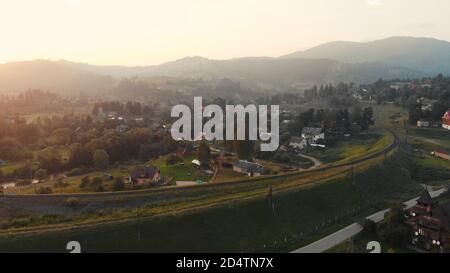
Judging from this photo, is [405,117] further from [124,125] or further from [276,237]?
[276,237]

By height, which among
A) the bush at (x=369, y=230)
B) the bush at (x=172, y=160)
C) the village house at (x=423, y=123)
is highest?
the village house at (x=423, y=123)

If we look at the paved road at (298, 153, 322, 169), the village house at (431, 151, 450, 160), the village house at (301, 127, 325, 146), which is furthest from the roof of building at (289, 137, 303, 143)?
the village house at (431, 151, 450, 160)

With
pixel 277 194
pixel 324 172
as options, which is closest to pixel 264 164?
pixel 324 172

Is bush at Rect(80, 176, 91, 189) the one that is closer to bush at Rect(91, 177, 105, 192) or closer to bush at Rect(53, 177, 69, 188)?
bush at Rect(91, 177, 105, 192)

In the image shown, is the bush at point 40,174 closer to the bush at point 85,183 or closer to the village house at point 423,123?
the bush at point 85,183

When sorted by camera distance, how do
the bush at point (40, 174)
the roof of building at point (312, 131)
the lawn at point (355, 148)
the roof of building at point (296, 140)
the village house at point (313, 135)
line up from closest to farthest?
the bush at point (40, 174) → the lawn at point (355, 148) → the roof of building at point (296, 140) → the village house at point (313, 135) → the roof of building at point (312, 131)

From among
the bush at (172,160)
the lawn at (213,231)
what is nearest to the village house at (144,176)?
the bush at (172,160)

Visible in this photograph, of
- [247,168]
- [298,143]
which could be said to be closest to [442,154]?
[298,143]
